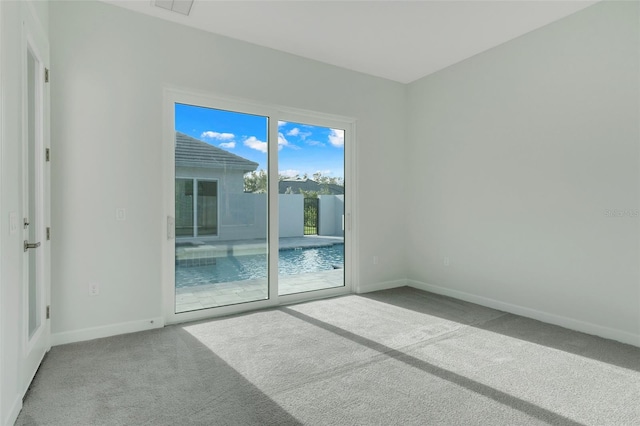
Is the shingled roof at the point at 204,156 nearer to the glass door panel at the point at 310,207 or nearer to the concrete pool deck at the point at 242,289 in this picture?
the glass door panel at the point at 310,207

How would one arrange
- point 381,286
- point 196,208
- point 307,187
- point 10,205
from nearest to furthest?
point 10,205 < point 196,208 < point 307,187 < point 381,286

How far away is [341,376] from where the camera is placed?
2.41 metres

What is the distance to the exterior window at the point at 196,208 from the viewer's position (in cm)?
355

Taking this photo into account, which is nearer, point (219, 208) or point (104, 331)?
point (104, 331)

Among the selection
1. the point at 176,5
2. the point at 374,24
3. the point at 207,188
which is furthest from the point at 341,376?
the point at 176,5

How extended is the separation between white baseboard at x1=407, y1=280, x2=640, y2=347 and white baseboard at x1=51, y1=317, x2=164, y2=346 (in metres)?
3.54

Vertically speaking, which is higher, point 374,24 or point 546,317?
point 374,24

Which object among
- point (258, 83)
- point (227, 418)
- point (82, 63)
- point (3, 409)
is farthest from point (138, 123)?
point (227, 418)

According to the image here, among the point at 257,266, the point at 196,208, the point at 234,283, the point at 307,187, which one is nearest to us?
the point at 196,208

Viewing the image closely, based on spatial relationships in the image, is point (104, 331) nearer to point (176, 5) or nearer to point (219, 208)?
point (219, 208)

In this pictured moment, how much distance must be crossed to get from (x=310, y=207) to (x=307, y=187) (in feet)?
0.88

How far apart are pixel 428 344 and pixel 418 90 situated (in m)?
3.62

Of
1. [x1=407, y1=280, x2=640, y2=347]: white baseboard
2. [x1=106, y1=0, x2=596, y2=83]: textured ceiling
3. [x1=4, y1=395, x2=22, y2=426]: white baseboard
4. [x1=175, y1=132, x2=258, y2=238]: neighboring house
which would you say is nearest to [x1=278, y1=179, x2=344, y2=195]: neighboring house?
[x1=175, y1=132, x2=258, y2=238]: neighboring house

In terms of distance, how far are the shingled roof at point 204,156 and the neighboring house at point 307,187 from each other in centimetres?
49
